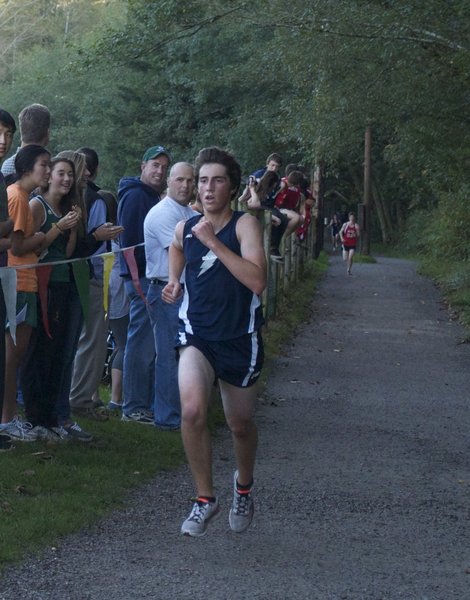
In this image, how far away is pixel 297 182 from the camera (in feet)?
52.9

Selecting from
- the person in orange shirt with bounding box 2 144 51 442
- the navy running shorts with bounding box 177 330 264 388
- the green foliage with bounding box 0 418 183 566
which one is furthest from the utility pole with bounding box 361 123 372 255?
the navy running shorts with bounding box 177 330 264 388

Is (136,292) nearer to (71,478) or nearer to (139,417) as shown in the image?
(139,417)

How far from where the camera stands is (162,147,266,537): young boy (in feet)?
21.0

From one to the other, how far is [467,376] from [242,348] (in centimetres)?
830

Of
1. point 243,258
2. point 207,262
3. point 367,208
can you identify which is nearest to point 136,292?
point 207,262

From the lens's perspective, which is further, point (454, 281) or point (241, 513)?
point (454, 281)

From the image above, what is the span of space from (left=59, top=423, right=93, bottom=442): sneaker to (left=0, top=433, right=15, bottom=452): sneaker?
612 mm

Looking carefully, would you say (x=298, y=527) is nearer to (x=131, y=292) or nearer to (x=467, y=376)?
(x=131, y=292)

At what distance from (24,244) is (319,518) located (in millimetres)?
2618

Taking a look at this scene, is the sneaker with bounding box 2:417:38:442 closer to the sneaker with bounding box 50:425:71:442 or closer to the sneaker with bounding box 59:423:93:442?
the sneaker with bounding box 50:425:71:442

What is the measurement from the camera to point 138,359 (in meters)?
10.2

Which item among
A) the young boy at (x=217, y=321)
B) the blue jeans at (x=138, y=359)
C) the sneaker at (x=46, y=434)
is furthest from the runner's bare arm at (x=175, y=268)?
the blue jeans at (x=138, y=359)

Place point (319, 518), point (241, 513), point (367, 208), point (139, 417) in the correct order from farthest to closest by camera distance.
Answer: point (367, 208), point (139, 417), point (319, 518), point (241, 513)

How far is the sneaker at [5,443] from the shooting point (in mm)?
8016
